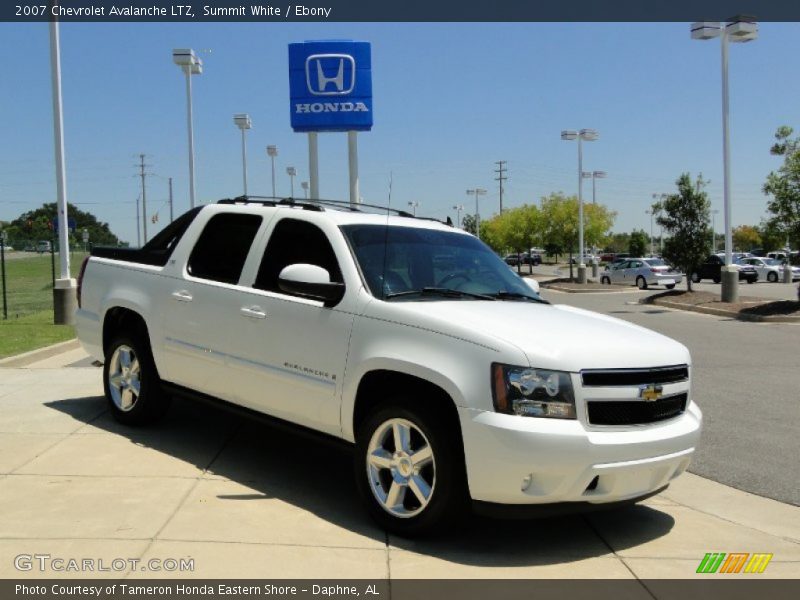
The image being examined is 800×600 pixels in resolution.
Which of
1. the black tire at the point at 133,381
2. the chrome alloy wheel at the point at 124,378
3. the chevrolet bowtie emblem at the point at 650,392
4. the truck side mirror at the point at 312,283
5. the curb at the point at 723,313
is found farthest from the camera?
the curb at the point at 723,313

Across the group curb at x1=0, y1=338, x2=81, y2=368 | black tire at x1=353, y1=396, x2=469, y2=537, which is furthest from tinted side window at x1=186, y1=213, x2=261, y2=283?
curb at x1=0, y1=338, x2=81, y2=368

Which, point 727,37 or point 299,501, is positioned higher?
point 727,37

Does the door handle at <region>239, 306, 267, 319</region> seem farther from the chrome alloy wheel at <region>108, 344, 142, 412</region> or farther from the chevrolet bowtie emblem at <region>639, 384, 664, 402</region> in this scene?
the chevrolet bowtie emblem at <region>639, 384, 664, 402</region>

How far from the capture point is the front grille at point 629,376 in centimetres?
425

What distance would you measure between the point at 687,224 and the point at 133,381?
24748 mm

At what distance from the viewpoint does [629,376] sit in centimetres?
438

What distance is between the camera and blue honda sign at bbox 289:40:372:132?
2678cm

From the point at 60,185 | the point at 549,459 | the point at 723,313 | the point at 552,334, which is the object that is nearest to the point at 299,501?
the point at 549,459

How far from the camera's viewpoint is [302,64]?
2709 centimetres

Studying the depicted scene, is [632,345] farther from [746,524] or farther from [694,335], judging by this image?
[694,335]

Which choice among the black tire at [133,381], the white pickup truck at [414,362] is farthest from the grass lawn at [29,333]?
the white pickup truck at [414,362]

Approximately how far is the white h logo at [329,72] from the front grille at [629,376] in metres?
23.6
